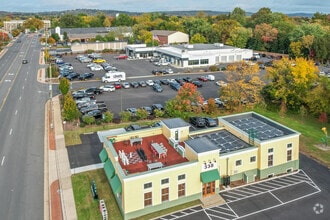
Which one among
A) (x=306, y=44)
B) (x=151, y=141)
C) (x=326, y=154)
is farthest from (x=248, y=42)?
(x=151, y=141)

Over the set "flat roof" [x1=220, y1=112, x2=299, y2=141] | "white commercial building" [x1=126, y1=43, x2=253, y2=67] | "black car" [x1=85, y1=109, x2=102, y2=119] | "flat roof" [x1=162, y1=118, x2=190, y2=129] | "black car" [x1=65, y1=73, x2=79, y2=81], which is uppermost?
"white commercial building" [x1=126, y1=43, x2=253, y2=67]

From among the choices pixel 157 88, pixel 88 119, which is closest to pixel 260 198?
pixel 88 119

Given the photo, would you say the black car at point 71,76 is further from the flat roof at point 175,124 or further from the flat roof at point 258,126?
the flat roof at point 258,126

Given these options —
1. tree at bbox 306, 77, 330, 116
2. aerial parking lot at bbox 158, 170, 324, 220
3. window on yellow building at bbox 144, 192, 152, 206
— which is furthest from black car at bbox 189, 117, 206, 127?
window on yellow building at bbox 144, 192, 152, 206

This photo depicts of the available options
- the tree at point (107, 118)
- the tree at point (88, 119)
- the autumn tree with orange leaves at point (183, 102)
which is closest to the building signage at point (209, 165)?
the autumn tree with orange leaves at point (183, 102)

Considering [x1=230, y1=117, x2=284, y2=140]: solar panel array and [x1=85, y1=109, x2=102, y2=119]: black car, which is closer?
[x1=230, y1=117, x2=284, y2=140]: solar panel array

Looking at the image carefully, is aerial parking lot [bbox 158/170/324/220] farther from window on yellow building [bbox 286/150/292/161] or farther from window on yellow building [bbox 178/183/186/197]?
window on yellow building [bbox 286/150/292/161]

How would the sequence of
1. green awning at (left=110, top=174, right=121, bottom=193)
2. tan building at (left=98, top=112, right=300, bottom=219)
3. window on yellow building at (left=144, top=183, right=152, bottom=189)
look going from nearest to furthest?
window on yellow building at (left=144, top=183, right=152, bottom=189), green awning at (left=110, top=174, right=121, bottom=193), tan building at (left=98, top=112, right=300, bottom=219)
